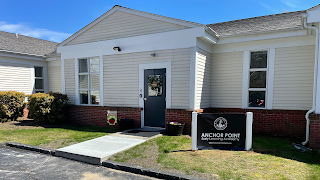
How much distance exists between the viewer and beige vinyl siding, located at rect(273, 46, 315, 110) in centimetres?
721

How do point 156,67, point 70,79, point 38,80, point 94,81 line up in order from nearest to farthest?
point 156,67 → point 94,81 → point 70,79 → point 38,80

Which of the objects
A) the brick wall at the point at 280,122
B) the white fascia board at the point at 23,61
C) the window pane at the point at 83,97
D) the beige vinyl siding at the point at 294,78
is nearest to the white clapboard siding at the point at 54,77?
the white fascia board at the point at 23,61

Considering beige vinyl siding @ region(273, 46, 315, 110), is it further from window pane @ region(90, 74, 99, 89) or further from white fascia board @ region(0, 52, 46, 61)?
white fascia board @ region(0, 52, 46, 61)

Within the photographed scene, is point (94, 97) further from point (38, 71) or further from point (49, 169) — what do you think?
point (38, 71)

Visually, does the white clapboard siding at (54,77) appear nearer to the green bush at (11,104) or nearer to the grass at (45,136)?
the green bush at (11,104)

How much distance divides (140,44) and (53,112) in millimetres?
5131

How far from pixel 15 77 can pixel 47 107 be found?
3.65m

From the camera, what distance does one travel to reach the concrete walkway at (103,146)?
5119 mm

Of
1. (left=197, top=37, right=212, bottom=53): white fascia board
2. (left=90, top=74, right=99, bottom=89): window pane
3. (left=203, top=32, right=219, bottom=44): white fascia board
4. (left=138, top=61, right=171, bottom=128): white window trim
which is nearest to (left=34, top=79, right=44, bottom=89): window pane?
(left=90, top=74, right=99, bottom=89): window pane

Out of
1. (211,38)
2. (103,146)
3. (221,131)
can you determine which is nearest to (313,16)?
(211,38)

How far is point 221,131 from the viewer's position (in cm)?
549

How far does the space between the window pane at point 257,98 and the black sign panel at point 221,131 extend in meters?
2.86

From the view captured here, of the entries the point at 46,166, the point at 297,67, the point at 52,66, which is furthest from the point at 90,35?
the point at 297,67

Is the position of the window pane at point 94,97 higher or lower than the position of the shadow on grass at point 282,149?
higher
